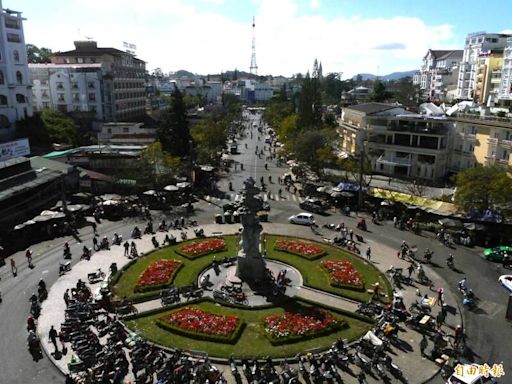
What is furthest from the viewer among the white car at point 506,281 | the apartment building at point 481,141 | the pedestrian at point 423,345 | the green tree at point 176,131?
the green tree at point 176,131

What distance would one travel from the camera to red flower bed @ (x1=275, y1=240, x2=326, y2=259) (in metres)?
42.0

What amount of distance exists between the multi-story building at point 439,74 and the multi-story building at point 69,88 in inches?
4332

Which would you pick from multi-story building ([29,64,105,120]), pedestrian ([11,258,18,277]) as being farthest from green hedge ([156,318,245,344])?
multi-story building ([29,64,105,120])

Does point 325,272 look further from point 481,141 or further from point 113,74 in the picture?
point 113,74

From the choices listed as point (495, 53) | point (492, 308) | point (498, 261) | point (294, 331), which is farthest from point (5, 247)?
point (495, 53)

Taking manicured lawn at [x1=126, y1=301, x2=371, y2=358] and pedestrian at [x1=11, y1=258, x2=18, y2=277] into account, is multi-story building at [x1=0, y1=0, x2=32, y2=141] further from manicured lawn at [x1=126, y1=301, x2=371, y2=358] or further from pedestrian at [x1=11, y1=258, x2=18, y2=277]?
manicured lawn at [x1=126, y1=301, x2=371, y2=358]

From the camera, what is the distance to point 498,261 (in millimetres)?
42125

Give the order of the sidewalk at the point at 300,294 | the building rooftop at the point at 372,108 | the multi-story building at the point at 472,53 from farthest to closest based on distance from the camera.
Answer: the multi-story building at the point at 472,53
the building rooftop at the point at 372,108
the sidewalk at the point at 300,294

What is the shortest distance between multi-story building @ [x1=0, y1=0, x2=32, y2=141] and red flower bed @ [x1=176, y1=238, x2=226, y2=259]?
54.4 m

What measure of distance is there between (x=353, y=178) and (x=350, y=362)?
46788 millimetres

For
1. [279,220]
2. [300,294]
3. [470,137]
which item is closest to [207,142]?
[279,220]

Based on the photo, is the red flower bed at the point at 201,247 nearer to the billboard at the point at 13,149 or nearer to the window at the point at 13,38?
the billboard at the point at 13,149

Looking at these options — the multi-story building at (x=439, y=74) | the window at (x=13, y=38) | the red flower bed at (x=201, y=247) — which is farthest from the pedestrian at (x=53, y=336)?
the multi-story building at (x=439, y=74)

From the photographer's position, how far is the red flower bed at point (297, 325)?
28314mm
